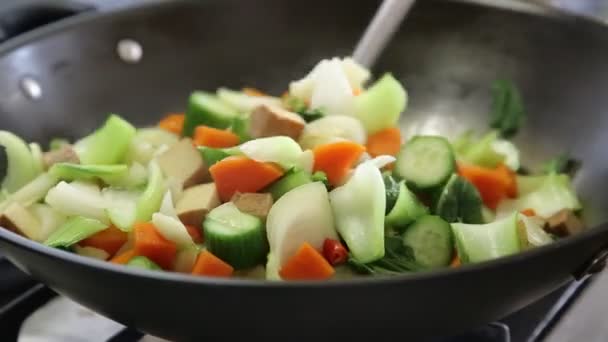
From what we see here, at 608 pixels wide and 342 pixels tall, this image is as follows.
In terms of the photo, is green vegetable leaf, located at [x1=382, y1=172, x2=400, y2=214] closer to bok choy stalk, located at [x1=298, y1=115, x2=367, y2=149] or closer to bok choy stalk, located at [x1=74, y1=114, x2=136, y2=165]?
bok choy stalk, located at [x1=298, y1=115, x2=367, y2=149]

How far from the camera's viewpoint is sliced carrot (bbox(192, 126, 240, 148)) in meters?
0.98

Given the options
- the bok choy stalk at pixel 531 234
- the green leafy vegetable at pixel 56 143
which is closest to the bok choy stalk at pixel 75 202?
the green leafy vegetable at pixel 56 143

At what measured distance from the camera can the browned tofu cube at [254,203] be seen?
809 mm

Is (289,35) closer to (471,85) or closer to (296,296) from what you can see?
(471,85)

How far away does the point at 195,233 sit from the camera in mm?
846

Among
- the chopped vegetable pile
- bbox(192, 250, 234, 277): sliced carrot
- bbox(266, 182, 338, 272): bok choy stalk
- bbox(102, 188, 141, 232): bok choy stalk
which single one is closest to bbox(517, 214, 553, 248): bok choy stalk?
the chopped vegetable pile

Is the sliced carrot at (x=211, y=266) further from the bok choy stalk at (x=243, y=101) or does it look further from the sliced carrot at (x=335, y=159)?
the bok choy stalk at (x=243, y=101)

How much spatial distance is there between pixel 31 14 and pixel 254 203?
614 millimetres

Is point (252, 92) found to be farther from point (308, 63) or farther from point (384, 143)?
point (384, 143)

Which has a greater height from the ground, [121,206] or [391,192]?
[391,192]

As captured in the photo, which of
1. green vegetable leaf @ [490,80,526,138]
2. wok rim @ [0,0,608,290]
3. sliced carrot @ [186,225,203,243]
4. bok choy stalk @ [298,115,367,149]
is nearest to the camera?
wok rim @ [0,0,608,290]

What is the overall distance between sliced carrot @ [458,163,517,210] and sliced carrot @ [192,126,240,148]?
0.30 m

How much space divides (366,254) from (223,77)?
0.57 m

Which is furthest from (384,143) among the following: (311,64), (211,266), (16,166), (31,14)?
(31,14)
